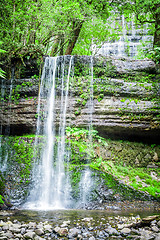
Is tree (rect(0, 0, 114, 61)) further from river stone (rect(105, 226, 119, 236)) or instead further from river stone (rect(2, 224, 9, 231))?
river stone (rect(105, 226, 119, 236))

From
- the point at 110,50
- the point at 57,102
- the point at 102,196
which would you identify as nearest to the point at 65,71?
the point at 57,102

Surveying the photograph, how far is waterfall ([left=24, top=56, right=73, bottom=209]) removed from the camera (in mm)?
6223

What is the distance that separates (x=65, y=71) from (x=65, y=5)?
270cm

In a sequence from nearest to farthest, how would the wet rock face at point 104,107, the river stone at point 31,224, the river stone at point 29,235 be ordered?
1. the river stone at point 29,235
2. the river stone at point 31,224
3. the wet rock face at point 104,107

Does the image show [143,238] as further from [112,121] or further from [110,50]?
[110,50]

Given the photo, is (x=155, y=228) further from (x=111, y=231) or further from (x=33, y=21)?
(x=33, y=21)

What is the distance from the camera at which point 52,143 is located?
24.2ft

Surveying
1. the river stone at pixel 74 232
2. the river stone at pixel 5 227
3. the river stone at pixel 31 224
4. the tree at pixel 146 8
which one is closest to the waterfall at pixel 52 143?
the river stone at pixel 31 224

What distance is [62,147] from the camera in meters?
7.23

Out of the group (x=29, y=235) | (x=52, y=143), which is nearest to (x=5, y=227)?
(x=29, y=235)

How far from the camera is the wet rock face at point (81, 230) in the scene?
10.2ft

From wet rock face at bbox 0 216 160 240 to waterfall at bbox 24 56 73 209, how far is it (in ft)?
7.59

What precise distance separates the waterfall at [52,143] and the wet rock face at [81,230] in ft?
7.59

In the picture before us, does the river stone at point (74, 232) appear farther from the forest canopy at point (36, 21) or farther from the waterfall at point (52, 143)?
the forest canopy at point (36, 21)
